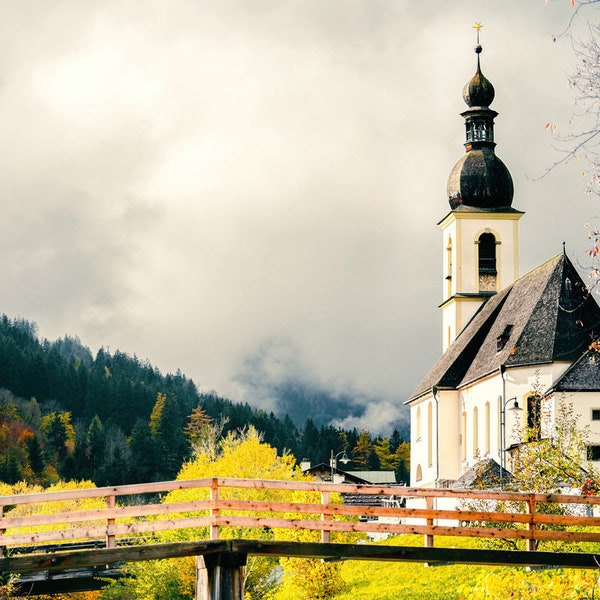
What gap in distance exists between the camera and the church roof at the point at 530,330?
198ft

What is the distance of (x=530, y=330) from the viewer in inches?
2472

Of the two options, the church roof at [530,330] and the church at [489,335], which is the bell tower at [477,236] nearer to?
the church at [489,335]

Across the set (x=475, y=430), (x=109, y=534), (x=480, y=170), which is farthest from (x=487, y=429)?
(x=109, y=534)

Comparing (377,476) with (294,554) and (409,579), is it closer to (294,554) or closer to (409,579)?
(409,579)

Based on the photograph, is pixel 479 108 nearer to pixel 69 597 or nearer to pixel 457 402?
pixel 457 402

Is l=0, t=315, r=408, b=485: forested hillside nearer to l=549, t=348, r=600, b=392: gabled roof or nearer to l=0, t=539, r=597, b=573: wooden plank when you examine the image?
l=549, t=348, r=600, b=392: gabled roof

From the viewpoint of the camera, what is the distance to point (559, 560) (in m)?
23.7

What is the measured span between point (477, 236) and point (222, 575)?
206 feet

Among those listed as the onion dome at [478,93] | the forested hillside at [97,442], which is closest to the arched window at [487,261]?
the onion dome at [478,93]

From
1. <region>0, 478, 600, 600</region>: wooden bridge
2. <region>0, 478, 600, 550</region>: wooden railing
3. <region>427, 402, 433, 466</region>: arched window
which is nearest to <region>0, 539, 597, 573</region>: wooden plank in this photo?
<region>0, 478, 600, 600</region>: wooden bridge

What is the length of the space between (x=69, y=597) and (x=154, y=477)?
10622 cm

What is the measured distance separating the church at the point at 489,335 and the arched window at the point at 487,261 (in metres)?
0.07

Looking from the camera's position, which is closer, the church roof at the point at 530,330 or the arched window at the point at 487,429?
the church roof at the point at 530,330

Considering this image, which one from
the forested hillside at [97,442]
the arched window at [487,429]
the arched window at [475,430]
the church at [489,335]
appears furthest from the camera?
the forested hillside at [97,442]
